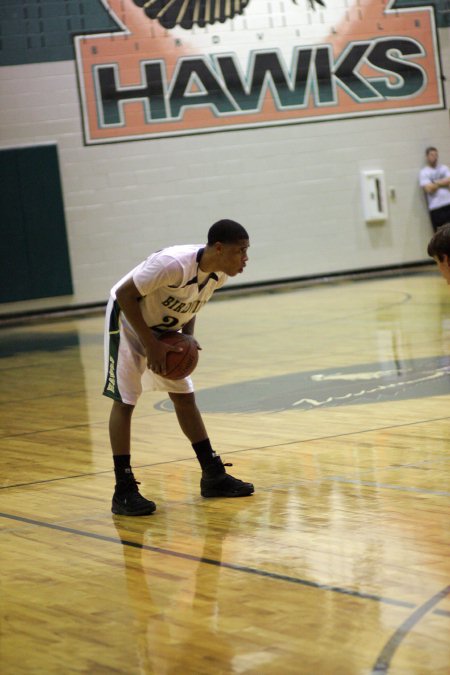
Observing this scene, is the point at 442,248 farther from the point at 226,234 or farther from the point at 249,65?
the point at 249,65

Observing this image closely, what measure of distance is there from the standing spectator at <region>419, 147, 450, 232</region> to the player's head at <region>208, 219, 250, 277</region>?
13091 mm

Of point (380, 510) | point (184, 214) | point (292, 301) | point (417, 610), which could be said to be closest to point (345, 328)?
point (292, 301)

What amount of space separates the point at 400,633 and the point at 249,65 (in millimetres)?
14810

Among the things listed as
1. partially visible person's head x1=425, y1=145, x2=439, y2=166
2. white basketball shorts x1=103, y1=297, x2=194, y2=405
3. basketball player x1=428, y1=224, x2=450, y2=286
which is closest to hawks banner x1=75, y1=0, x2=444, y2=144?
partially visible person's head x1=425, y1=145, x2=439, y2=166

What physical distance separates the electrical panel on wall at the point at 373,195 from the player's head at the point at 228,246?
13.0m

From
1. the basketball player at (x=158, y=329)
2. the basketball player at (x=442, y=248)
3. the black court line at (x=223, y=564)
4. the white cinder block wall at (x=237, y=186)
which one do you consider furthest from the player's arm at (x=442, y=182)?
the basketball player at (x=442, y=248)

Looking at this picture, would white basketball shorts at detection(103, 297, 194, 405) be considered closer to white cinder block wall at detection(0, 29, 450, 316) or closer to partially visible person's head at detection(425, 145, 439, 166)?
white cinder block wall at detection(0, 29, 450, 316)

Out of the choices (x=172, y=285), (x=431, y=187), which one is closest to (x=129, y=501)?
(x=172, y=285)

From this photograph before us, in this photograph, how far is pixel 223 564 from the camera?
4133 millimetres

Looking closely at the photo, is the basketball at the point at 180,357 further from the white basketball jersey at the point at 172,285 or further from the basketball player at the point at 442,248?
the basketball player at the point at 442,248

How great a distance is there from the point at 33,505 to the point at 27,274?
37.4 feet

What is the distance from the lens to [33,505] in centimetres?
537

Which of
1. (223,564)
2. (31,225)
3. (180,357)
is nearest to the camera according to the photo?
(223,564)

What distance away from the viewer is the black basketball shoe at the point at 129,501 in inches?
197
